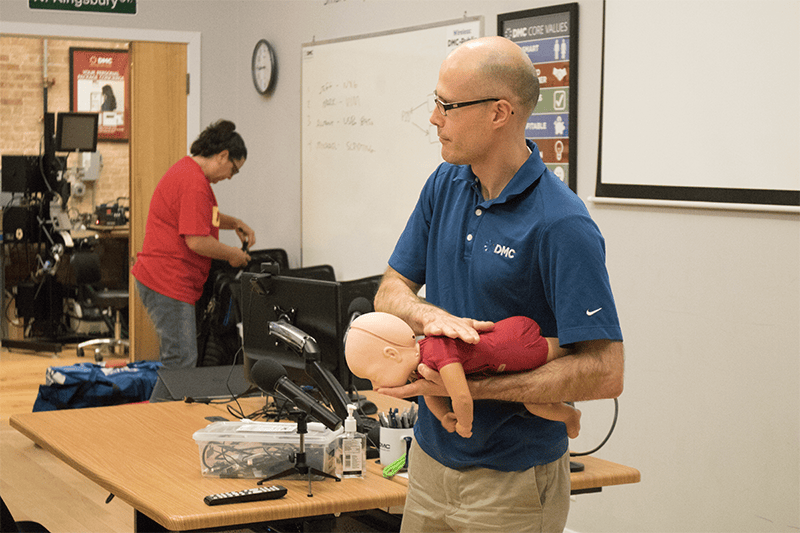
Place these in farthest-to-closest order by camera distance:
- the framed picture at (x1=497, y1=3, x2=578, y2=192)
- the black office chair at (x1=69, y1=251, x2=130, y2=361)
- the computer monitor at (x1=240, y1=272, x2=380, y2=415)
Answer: the black office chair at (x1=69, y1=251, x2=130, y2=361)
the framed picture at (x1=497, y1=3, x2=578, y2=192)
the computer monitor at (x1=240, y1=272, x2=380, y2=415)

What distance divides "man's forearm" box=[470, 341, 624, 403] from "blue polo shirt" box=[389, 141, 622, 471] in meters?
0.04

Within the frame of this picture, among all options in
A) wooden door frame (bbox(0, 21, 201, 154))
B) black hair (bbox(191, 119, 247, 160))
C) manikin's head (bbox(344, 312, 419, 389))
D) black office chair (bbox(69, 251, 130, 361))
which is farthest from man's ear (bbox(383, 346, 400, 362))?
black office chair (bbox(69, 251, 130, 361))

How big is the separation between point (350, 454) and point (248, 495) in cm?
31

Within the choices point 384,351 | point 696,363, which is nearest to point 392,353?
point 384,351

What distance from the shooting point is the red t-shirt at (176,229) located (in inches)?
193

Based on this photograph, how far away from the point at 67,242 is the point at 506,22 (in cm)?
545

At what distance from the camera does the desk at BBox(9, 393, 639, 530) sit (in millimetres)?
2055

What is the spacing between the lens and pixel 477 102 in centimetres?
160

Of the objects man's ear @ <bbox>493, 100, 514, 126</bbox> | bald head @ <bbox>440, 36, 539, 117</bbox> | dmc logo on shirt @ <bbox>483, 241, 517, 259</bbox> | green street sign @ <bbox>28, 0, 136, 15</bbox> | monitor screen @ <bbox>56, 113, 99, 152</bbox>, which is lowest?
dmc logo on shirt @ <bbox>483, 241, 517, 259</bbox>

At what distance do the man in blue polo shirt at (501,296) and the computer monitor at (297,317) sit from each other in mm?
937

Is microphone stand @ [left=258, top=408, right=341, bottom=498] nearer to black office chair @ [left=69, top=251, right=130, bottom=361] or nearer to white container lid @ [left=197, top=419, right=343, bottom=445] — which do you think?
white container lid @ [left=197, top=419, right=343, bottom=445]

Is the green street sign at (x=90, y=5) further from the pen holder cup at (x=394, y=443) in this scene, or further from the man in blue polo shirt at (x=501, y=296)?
the man in blue polo shirt at (x=501, y=296)

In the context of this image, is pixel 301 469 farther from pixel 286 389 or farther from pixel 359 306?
pixel 359 306

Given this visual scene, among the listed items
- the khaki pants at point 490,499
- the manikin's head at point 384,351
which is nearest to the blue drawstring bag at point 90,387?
the khaki pants at point 490,499
